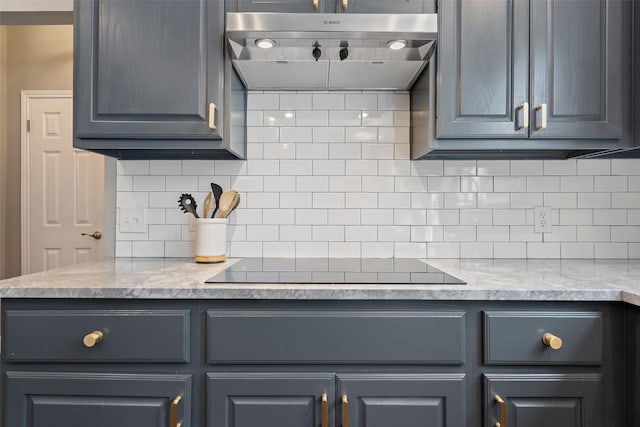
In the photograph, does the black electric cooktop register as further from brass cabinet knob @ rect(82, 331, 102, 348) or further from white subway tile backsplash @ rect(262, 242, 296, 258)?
brass cabinet knob @ rect(82, 331, 102, 348)

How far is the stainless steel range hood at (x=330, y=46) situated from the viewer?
1.33 metres

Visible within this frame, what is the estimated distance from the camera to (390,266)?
1.57 metres

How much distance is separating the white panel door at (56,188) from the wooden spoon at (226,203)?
2211 millimetres

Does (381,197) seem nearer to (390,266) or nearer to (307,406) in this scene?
(390,266)

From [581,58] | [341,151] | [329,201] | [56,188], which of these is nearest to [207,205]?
[329,201]

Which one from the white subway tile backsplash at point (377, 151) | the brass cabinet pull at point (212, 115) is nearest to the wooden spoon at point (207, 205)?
the brass cabinet pull at point (212, 115)

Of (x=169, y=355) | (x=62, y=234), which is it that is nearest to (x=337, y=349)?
(x=169, y=355)

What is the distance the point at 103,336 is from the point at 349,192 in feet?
3.71

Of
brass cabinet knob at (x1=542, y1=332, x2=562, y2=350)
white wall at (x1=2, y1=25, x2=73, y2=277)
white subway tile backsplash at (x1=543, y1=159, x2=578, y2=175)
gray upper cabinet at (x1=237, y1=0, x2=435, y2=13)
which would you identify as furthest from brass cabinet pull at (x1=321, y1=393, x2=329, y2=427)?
white wall at (x1=2, y1=25, x2=73, y2=277)

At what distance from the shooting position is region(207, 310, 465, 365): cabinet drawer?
3.77 ft

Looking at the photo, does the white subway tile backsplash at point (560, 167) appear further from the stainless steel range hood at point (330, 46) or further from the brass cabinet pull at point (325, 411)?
the brass cabinet pull at point (325, 411)

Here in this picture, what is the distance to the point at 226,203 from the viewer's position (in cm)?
171

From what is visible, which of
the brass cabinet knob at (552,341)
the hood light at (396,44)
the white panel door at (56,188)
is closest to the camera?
the brass cabinet knob at (552,341)

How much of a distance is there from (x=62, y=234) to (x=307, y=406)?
316 centimetres
